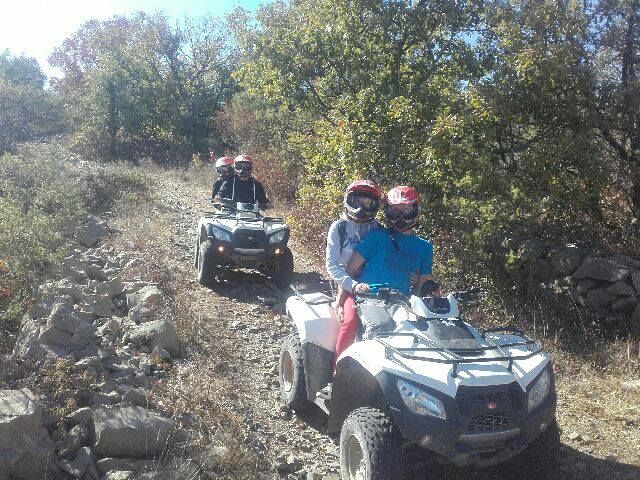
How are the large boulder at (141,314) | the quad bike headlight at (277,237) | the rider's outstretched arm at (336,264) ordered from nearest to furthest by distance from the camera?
the rider's outstretched arm at (336,264) → the large boulder at (141,314) → the quad bike headlight at (277,237)

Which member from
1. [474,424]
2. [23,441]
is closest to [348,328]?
[474,424]

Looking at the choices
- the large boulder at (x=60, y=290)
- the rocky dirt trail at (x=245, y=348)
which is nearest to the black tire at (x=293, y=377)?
the rocky dirt trail at (x=245, y=348)

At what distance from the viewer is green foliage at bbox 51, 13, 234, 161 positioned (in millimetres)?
25125

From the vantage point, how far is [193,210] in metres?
14.1

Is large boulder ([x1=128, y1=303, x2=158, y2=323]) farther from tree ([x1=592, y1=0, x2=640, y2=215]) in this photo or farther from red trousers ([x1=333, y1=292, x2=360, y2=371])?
tree ([x1=592, y1=0, x2=640, y2=215])

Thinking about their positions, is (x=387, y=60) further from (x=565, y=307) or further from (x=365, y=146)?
(x=565, y=307)

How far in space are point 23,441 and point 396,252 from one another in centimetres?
280

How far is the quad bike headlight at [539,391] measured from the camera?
3443 millimetres

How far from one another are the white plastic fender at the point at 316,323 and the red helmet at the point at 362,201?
76cm

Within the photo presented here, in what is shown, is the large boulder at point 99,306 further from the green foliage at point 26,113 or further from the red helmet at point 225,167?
the green foliage at point 26,113

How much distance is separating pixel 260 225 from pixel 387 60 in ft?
11.0

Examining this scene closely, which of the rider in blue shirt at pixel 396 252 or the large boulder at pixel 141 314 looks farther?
the large boulder at pixel 141 314

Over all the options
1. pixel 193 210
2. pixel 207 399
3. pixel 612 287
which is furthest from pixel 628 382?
pixel 193 210

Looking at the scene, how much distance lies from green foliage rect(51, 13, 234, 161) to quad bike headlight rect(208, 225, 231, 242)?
17.4 m
